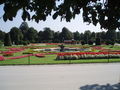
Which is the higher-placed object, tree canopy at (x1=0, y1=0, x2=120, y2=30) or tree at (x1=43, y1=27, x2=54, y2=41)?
tree at (x1=43, y1=27, x2=54, y2=41)

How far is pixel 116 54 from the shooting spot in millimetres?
21078

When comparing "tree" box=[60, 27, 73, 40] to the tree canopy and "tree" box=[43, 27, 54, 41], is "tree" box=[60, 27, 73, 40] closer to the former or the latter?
"tree" box=[43, 27, 54, 41]

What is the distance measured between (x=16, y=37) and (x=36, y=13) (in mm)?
75962

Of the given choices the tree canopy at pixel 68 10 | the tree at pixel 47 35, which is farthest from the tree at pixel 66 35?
the tree canopy at pixel 68 10

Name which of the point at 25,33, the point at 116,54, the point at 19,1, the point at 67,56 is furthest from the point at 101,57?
the point at 25,33

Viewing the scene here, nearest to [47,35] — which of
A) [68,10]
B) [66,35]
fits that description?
[66,35]

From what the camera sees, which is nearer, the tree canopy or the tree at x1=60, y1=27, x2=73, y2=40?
the tree canopy

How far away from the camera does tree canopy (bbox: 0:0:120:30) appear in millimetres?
3199

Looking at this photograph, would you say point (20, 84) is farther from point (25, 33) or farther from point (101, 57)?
point (25, 33)

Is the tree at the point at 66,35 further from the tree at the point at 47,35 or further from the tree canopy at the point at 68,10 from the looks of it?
the tree canopy at the point at 68,10

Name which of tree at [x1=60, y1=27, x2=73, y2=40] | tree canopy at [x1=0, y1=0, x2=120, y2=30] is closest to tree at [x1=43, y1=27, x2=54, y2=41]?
tree at [x1=60, y1=27, x2=73, y2=40]

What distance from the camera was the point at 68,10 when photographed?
387 cm

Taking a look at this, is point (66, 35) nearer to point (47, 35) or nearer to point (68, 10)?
point (47, 35)

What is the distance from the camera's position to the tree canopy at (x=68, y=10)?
3199 millimetres
